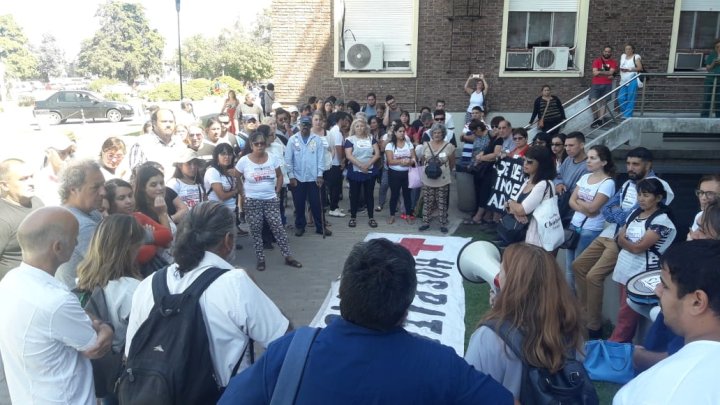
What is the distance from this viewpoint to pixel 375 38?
1494cm

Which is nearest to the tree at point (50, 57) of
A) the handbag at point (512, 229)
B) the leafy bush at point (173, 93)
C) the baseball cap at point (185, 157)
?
the leafy bush at point (173, 93)

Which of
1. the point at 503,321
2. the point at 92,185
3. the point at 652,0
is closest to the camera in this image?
the point at 503,321

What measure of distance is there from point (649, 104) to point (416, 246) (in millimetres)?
8519

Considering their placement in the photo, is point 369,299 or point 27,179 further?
point 27,179

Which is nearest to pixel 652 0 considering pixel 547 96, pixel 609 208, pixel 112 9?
pixel 547 96

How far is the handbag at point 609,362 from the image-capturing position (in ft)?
13.8

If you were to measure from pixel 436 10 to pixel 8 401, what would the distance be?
43.6 ft

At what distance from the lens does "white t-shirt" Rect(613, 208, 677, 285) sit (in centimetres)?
429

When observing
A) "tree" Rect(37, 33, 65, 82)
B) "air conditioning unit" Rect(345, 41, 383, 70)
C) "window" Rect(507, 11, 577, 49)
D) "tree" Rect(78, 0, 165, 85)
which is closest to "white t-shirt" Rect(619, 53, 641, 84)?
"window" Rect(507, 11, 577, 49)

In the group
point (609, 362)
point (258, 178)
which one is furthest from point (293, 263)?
point (609, 362)

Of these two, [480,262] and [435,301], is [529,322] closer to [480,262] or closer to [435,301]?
[480,262]

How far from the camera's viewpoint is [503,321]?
220cm

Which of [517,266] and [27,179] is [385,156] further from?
[517,266]

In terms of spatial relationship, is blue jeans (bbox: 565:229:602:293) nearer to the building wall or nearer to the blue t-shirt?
the blue t-shirt
